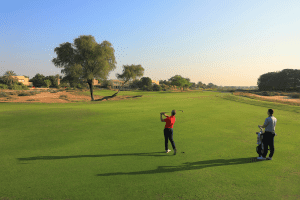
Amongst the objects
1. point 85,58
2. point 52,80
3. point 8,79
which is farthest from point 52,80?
point 85,58

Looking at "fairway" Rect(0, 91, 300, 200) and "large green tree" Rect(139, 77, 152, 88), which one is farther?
"large green tree" Rect(139, 77, 152, 88)

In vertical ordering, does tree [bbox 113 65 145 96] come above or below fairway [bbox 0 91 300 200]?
above

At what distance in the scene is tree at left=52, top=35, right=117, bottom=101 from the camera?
3828 cm

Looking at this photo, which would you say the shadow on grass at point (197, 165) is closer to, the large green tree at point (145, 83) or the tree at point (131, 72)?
the tree at point (131, 72)

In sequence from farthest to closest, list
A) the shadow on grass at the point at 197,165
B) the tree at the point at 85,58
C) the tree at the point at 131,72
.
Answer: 1. the tree at the point at 131,72
2. the tree at the point at 85,58
3. the shadow on grass at the point at 197,165

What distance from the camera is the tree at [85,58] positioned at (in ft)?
126

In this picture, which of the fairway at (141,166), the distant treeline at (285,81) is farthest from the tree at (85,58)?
the distant treeline at (285,81)

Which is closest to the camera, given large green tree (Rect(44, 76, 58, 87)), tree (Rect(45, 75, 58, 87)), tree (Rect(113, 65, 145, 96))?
tree (Rect(113, 65, 145, 96))

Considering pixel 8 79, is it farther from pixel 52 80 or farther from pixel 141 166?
pixel 141 166

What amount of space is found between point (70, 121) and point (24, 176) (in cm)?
1010

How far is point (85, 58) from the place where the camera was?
39844 millimetres

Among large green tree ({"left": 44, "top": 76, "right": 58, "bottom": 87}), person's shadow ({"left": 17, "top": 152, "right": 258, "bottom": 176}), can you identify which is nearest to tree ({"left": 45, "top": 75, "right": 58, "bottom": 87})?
large green tree ({"left": 44, "top": 76, "right": 58, "bottom": 87})

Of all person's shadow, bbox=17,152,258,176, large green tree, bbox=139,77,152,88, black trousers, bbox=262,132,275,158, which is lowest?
person's shadow, bbox=17,152,258,176

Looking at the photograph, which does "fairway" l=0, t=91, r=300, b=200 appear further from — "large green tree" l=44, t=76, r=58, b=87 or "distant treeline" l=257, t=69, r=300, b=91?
"distant treeline" l=257, t=69, r=300, b=91
